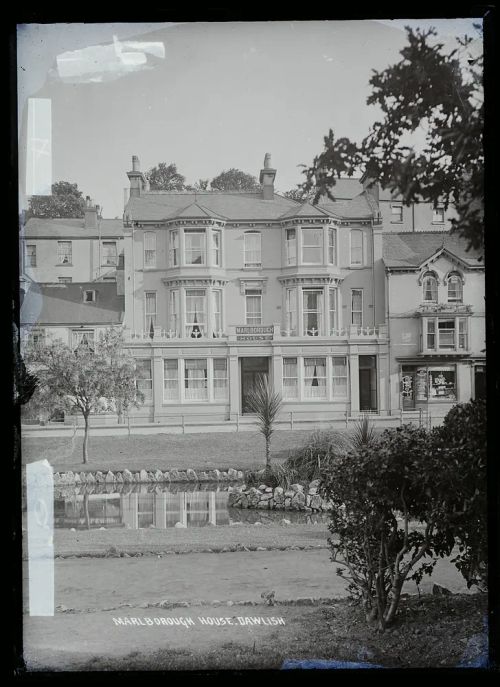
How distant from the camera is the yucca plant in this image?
3.16 meters

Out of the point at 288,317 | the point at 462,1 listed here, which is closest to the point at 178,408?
the point at 288,317

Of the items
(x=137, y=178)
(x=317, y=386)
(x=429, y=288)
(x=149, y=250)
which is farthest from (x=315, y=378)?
(x=137, y=178)

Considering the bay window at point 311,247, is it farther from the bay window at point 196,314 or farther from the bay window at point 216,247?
the bay window at point 196,314

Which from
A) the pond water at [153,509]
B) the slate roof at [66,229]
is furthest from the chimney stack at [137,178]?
the pond water at [153,509]

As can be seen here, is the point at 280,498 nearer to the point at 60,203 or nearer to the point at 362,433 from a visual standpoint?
the point at 362,433

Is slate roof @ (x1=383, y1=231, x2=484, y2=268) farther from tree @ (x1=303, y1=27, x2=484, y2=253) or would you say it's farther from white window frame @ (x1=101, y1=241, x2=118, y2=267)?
white window frame @ (x1=101, y1=241, x2=118, y2=267)

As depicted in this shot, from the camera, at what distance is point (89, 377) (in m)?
3.22

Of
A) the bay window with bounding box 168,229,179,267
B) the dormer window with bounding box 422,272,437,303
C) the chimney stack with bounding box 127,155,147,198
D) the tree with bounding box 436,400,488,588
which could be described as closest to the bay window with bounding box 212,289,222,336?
the bay window with bounding box 168,229,179,267

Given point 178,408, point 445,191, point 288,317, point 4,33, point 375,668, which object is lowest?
point 375,668

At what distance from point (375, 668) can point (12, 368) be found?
2129 millimetres

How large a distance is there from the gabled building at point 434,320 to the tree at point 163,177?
1.06 metres

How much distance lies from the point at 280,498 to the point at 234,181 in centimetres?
155

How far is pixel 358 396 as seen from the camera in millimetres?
3230

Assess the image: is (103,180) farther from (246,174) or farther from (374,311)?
(374,311)
